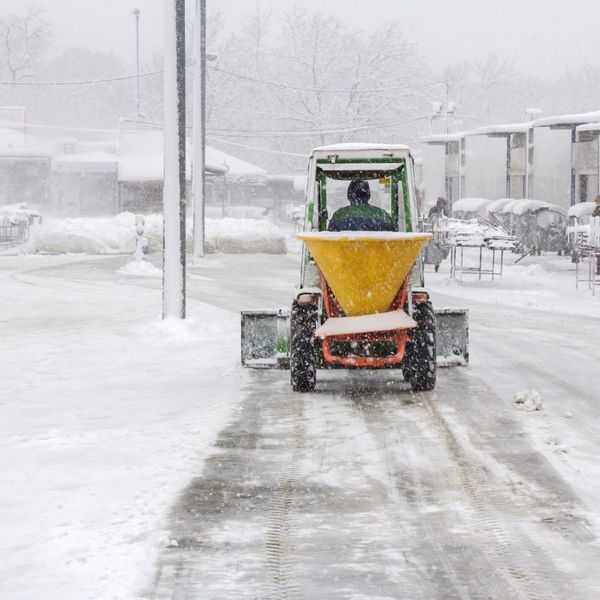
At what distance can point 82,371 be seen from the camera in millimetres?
11117

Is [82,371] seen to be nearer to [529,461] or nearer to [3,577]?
[529,461]

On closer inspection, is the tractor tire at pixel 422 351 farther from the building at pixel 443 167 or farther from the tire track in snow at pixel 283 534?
the building at pixel 443 167

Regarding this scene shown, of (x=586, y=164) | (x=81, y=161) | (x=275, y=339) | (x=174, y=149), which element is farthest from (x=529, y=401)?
(x=81, y=161)

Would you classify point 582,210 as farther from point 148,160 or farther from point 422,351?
point 148,160

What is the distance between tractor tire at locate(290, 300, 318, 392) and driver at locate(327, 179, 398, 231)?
918 mm

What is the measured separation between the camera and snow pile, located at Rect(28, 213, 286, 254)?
1368 inches

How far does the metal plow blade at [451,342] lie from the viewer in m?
10.8

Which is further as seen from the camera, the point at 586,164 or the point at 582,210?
the point at 586,164

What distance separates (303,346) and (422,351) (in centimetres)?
99

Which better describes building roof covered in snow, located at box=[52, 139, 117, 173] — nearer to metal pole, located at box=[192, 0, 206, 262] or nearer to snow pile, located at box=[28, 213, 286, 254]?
snow pile, located at box=[28, 213, 286, 254]

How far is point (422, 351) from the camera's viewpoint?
962cm

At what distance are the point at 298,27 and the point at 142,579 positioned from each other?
82352mm

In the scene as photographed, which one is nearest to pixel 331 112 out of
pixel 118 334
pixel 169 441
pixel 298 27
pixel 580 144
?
pixel 298 27

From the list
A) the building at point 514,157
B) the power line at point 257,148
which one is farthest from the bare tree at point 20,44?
the building at point 514,157
